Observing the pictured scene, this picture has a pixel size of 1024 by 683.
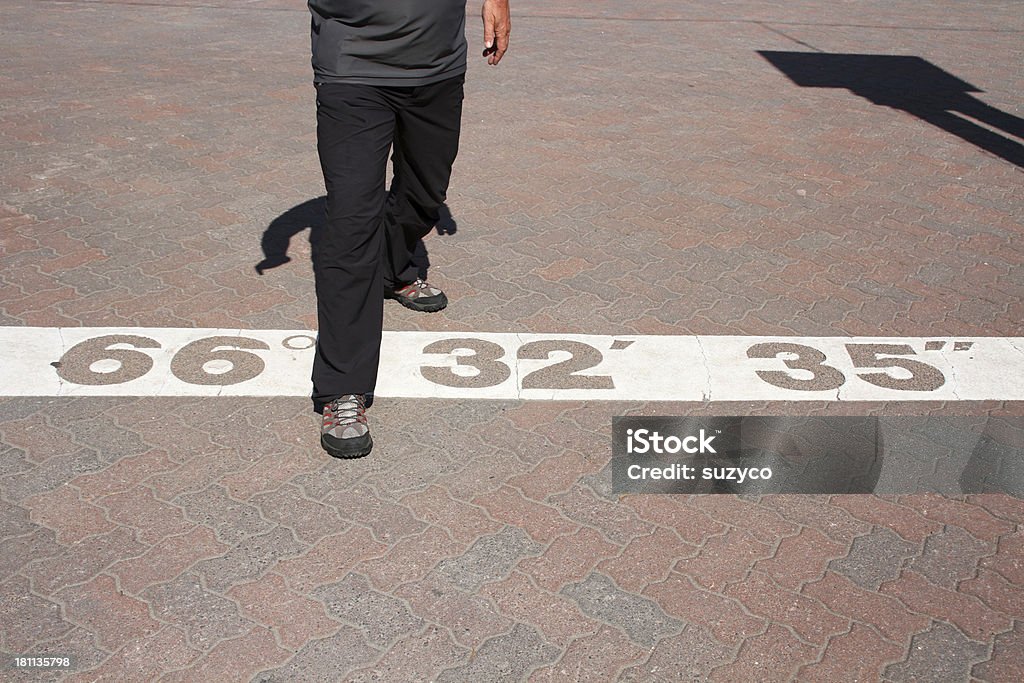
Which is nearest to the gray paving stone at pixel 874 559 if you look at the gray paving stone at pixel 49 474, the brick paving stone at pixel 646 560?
the brick paving stone at pixel 646 560

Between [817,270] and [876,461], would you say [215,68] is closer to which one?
[817,270]

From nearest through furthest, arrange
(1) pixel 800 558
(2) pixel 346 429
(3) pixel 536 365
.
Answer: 1. (1) pixel 800 558
2. (2) pixel 346 429
3. (3) pixel 536 365

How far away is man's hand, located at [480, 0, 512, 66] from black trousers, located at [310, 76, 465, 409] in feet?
0.90

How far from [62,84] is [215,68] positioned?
62.9 inches

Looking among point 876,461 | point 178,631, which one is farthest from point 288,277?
point 876,461

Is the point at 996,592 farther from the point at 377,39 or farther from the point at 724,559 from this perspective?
the point at 377,39

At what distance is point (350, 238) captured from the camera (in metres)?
3.76

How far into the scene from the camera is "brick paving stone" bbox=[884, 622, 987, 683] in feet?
9.49

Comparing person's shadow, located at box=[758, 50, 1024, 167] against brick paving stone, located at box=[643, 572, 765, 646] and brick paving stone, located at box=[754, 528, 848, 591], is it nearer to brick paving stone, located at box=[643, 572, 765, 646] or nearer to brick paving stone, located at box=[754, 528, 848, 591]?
brick paving stone, located at box=[754, 528, 848, 591]

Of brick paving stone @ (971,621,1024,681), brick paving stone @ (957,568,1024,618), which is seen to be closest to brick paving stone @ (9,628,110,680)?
brick paving stone @ (971,621,1024,681)

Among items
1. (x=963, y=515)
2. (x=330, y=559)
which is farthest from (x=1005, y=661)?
(x=330, y=559)

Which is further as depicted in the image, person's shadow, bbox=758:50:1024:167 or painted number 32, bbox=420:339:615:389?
person's shadow, bbox=758:50:1024:167

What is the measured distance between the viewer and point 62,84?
31.1ft
